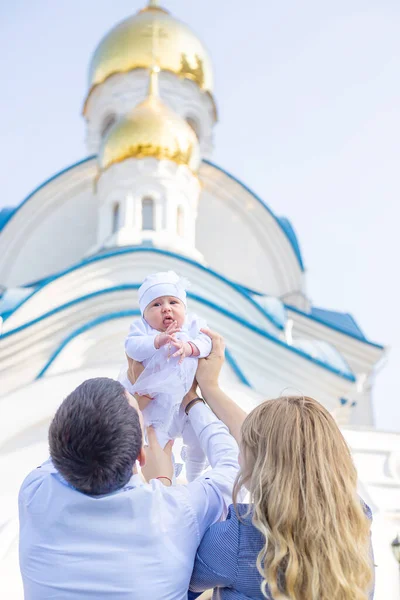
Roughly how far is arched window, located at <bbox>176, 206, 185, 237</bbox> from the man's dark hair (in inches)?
360

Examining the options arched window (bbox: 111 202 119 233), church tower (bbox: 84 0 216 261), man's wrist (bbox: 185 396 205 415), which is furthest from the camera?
arched window (bbox: 111 202 119 233)

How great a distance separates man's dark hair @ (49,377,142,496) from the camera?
131 cm

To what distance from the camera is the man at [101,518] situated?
1.31m

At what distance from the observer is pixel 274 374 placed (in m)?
7.22

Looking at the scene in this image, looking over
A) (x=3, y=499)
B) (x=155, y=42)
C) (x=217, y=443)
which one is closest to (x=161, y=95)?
(x=155, y=42)

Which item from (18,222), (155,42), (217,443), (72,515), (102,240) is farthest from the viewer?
(155,42)

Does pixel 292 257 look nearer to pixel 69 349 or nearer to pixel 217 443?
pixel 69 349

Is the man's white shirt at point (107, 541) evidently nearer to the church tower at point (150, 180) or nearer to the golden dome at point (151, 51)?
the church tower at point (150, 180)

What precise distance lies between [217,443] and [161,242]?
27.2 ft

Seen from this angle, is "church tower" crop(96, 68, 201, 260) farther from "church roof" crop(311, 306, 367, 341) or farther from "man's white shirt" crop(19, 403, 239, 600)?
"man's white shirt" crop(19, 403, 239, 600)

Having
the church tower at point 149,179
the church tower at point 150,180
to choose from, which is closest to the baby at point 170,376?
the church tower at point 150,180

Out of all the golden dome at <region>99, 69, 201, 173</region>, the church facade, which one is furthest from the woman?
the golden dome at <region>99, 69, 201, 173</region>

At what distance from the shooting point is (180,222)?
10.5 meters

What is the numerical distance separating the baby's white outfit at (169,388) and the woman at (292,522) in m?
0.53
